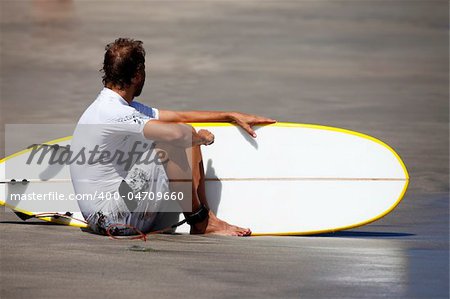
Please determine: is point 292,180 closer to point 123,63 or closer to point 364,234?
point 364,234

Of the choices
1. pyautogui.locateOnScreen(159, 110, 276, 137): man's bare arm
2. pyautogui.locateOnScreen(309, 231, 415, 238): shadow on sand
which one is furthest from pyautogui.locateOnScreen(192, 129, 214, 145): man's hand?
pyautogui.locateOnScreen(309, 231, 415, 238): shadow on sand

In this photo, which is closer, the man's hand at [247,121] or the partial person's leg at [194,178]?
the partial person's leg at [194,178]

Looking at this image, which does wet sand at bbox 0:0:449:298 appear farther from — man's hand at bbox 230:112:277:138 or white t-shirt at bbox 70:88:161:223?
man's hand at bbox 230:112:277:138

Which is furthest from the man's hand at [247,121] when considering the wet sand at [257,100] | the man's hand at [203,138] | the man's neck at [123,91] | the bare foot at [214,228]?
the man's neck at [123,91]

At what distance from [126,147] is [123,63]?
17.0 inches

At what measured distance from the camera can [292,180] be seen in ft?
22.1

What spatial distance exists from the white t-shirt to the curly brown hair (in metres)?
0.08

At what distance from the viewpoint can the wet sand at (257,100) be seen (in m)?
5.30

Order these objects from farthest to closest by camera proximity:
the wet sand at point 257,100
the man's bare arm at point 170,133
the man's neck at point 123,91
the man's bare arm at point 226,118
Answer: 1. the man's bare arm at point 226,118
2. the man's neck at point 123,91
3. the man's bare arm at point 170,133
4. the wet sand at point 257,100

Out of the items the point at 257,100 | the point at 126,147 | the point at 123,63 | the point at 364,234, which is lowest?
the point at 364,234

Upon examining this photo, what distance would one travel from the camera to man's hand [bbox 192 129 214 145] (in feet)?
20.3

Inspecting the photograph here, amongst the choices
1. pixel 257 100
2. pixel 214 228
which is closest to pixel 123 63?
pixel 214 228

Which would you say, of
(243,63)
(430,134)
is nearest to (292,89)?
(243,63)

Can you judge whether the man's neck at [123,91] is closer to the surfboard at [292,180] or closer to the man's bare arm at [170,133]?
the man's bare arm at [170,133]
